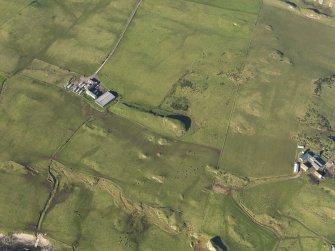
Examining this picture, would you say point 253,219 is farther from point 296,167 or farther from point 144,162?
point 144,162

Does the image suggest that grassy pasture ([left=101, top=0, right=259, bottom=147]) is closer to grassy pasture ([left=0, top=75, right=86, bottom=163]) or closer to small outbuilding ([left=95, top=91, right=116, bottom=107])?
small outbuilding ([left=95, top=91, right=116, bottom=107])

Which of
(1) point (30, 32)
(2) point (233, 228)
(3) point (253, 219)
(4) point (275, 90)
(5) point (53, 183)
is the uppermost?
(4) point (275, 90)

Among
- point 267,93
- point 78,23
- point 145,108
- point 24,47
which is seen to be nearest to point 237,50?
point 267,93

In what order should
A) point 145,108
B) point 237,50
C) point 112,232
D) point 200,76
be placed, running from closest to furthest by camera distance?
point 112,232 → point 145,108 → point 200,76 → point 237,50

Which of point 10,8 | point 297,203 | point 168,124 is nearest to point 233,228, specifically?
point 297,203

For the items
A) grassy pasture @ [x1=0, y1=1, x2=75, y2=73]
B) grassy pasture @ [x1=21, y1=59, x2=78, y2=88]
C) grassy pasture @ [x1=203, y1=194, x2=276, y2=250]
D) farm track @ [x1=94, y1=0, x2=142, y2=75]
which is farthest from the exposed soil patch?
grassy pasture @ [x1=0, y1=1, x2=75, y2=73]

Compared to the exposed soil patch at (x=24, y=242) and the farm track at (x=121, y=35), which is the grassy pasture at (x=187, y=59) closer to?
the farm track at (x=121, y=35)

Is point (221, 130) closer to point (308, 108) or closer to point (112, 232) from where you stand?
point (308, 108)
